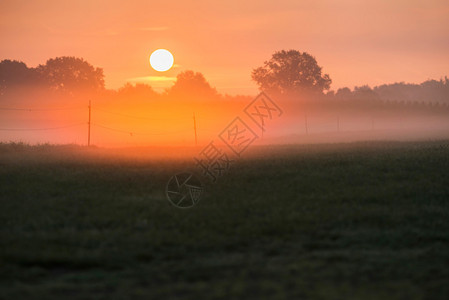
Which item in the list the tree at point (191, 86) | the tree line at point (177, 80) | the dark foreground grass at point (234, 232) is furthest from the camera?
the tree at point (191, 86)

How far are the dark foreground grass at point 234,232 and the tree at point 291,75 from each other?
323 ft

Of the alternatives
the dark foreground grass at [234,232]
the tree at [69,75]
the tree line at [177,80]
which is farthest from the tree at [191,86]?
the dark foreground grass at [234,232]

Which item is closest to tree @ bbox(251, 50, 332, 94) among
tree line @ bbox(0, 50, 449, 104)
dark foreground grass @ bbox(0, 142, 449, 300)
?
tree line @ bbox(0, 50, 449, 104)

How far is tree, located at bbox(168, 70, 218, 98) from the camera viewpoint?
128 meters

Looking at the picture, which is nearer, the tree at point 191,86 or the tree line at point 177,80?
the tree line at point 177,80

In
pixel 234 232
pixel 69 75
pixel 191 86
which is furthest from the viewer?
pixel 191 86

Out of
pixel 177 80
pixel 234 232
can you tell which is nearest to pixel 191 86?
pixel 177 80

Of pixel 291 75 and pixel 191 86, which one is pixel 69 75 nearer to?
pixel 191 86

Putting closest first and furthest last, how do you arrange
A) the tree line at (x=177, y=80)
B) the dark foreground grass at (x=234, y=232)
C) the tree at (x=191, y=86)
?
1. the dark foreground grass at (x=234, y=232)
2. the tree line at (x=177, y=80)
3. the tree at (x=191, y=86)

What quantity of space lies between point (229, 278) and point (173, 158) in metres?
18.4

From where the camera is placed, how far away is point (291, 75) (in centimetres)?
12531

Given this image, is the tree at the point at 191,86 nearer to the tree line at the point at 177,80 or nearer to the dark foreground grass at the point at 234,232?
the tree line at the point at 177,80

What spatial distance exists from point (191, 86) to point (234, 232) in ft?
378

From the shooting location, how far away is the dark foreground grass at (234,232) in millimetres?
11086
